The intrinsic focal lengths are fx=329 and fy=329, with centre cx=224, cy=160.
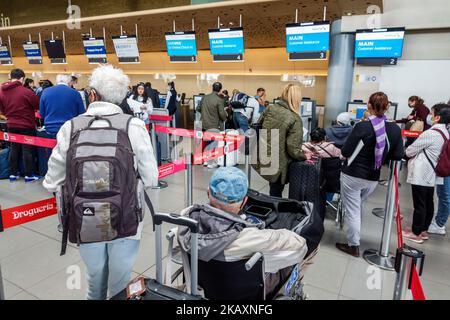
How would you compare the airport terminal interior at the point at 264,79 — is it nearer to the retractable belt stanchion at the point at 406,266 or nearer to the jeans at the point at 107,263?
the retractable belt stanchion at the point at 406,266

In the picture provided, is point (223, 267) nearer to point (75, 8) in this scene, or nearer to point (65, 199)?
point (65, 199)

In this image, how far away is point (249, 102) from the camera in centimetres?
684

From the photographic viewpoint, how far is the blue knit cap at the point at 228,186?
1.56 meters

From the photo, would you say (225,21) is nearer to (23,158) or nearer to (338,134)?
(338,134)

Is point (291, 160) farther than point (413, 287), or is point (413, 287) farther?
point (291, 160)

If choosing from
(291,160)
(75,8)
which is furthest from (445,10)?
(75,8)

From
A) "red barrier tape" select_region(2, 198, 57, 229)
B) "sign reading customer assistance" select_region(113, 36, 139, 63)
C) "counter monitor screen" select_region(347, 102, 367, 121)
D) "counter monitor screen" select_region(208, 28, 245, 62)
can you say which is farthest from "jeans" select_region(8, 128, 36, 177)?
"counter monitor screen" select_region(347, 102, 367, 121)

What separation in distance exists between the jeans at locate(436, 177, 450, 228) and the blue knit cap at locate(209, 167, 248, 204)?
116 inches

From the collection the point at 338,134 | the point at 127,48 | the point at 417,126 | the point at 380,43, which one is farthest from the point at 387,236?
the point at 127,48

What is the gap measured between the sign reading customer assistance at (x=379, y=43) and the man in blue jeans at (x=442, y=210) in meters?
3.68

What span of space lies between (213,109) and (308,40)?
2.25 m

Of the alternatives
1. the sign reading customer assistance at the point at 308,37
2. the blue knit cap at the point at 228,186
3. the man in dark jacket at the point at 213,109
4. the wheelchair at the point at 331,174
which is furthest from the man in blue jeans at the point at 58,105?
the sign reading customer assistance at the point at 308,37

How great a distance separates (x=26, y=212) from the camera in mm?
2201
